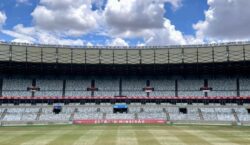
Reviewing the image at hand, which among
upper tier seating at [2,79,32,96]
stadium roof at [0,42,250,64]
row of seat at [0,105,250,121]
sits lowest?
row of seat at [0,105,250,121]

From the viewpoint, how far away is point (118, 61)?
72000 millimetres

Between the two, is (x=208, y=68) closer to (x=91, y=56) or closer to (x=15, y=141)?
(x=91, y=56)

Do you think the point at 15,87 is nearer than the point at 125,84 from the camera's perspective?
Yes

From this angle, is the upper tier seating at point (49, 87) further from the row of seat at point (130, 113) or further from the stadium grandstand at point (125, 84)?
the row of seat at point (130, 113)

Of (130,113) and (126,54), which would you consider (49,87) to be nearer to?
(126,54)

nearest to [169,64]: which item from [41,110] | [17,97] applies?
[41,110]

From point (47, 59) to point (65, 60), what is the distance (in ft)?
13.8

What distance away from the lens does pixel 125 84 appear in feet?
257

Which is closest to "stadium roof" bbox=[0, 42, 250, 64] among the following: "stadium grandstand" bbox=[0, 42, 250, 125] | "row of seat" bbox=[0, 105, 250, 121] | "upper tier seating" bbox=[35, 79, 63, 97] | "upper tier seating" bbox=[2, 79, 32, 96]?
"stadium grandstand" bbox=[0, 42, 250, 125]

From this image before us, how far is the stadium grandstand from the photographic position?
66312 millimetres

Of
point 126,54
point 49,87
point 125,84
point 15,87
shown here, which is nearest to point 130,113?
point 125,84

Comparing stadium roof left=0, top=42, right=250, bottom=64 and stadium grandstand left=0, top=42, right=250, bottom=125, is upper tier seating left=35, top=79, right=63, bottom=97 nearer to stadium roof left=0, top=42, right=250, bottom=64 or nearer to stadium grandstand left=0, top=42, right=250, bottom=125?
stadium grandstand left=0, top=42, right=250, bottom=125

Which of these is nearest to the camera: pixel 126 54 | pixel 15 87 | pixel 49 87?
pixel 126 54

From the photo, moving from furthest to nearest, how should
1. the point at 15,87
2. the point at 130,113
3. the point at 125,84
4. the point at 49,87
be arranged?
1. the point at 125,84
2. the point at 49,87
3. the point at 15,87
4. the point at 130,113
